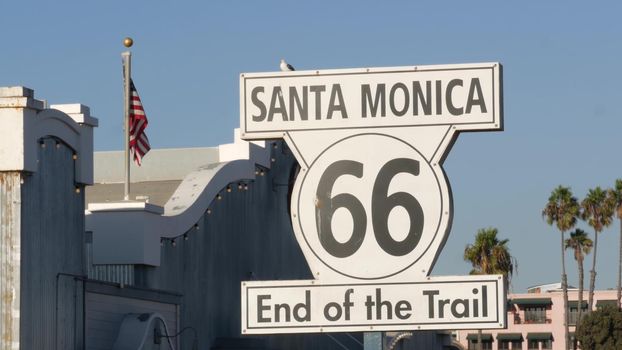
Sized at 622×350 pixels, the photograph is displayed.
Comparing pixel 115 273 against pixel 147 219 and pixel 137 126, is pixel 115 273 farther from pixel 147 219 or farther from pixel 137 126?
pixel 137 126

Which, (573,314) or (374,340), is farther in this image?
(573,314)

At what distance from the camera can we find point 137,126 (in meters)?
29.5

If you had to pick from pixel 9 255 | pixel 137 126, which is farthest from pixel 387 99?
pixel 137 126

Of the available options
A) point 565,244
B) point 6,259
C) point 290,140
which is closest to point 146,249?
point 6,259

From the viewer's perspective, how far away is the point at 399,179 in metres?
5.46

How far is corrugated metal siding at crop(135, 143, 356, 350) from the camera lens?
3116cm

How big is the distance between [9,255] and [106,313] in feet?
14.4

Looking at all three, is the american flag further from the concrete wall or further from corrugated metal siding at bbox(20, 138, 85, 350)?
corrugated metal siding at bbox(20, 138, 85, 350)

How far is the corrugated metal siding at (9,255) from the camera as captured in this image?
72.4 feet

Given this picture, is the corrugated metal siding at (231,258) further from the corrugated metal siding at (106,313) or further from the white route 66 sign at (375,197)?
the white route 66 sign at (375,197)

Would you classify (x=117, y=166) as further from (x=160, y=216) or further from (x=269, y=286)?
(x=269, y=286)

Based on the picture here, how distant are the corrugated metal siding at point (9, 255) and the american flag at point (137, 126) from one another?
285 inches

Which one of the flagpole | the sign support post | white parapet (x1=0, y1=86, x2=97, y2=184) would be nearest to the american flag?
the flagpole

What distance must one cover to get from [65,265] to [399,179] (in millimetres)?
19032
